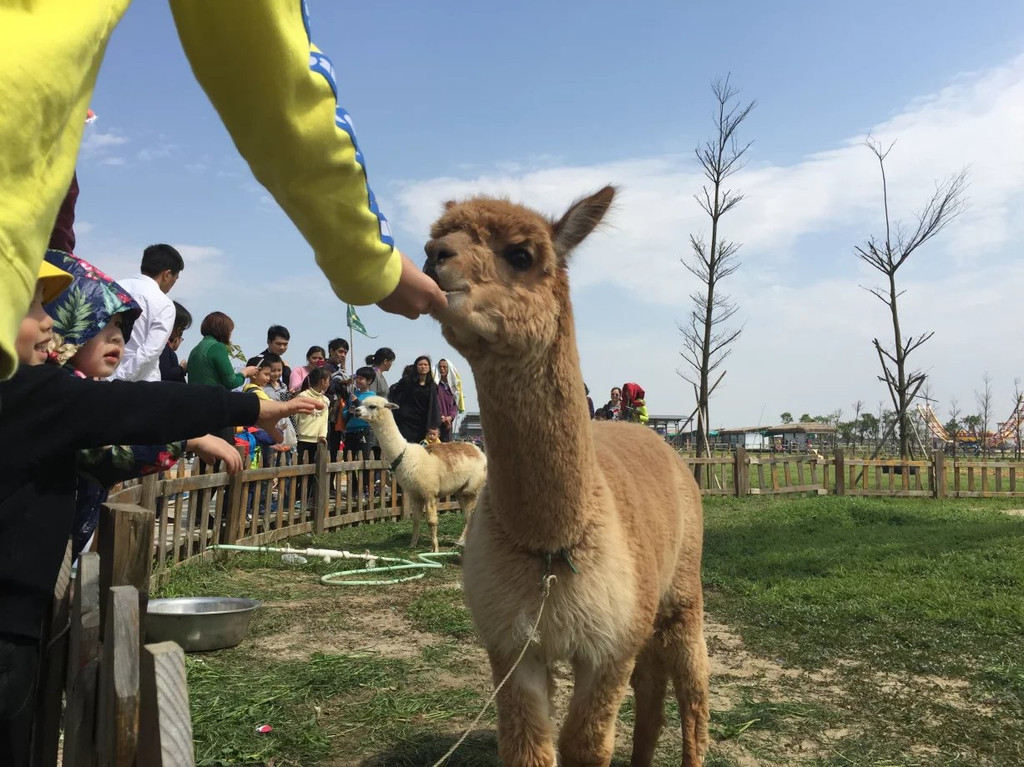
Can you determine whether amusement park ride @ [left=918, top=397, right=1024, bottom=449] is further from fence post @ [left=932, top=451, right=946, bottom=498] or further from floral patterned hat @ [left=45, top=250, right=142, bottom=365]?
floral patterned hat @ [left=45, top=250, right=142, bottom=365]

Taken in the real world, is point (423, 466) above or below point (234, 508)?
above

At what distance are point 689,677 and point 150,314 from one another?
364 cm

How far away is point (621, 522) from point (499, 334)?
0.86 meters

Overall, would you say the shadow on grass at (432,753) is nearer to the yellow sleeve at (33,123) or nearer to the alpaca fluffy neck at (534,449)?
the alpaca fluffy neck at (534,449)

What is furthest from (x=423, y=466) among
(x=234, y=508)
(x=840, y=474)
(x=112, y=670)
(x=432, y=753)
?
(x=840, y=474)

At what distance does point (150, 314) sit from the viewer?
15.0 ft

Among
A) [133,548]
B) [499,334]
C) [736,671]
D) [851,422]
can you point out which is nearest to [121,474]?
[133,548]

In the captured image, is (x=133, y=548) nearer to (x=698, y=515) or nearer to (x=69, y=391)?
(x=69, y=391)

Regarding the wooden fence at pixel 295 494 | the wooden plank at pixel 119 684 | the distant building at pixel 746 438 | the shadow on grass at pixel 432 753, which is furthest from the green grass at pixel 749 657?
the distant building at pixel 746 438

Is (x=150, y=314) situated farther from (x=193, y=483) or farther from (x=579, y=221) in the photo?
(x=579, y=221)

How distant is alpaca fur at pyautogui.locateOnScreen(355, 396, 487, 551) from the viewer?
9.11m

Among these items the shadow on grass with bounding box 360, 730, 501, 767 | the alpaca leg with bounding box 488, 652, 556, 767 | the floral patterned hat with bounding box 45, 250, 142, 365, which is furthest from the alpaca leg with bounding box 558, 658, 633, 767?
the floral patterned hat with bounding box 45, 250, 142, 365

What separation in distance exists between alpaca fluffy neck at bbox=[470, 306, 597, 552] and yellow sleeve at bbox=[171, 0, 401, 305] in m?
1.36

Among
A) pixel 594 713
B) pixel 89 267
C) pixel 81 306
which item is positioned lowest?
pixel 594 713
